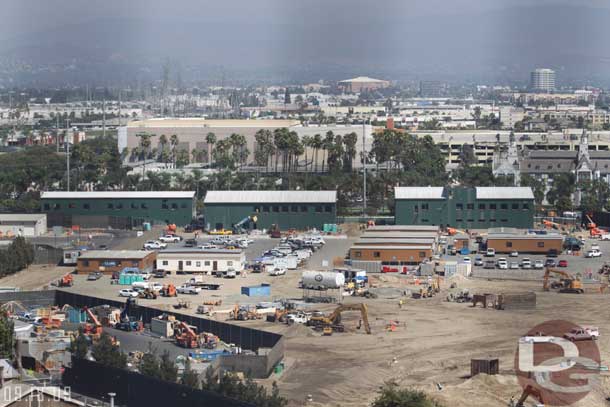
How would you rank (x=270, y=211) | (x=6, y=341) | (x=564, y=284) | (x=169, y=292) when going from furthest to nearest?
1. (x=270, y=211)
2. (x=564, y=284)
3. (x=169, y=292)
4. (x=6, y=341)

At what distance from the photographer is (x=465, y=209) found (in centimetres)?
2292

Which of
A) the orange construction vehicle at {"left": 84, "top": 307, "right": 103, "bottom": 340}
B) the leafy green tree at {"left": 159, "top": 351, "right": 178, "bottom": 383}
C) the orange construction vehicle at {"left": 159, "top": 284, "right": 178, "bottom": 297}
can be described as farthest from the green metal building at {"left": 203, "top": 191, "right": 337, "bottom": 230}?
the leafy green tree at {"left": 159, "top": 351, "right": 178, "bottom": 383}

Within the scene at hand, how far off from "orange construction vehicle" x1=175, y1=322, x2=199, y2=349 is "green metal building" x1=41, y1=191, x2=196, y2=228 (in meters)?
9.57

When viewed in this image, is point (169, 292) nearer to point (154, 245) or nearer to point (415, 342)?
point (154, 245)

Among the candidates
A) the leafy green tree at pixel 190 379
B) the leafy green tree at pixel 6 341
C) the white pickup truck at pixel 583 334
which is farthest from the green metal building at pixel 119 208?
the leafy green tree at pixel 190 379

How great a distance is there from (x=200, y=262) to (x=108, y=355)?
7068 mm

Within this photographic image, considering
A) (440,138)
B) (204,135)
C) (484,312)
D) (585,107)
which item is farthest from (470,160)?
(585,107)

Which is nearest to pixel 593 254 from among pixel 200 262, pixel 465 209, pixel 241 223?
pixel 465 209

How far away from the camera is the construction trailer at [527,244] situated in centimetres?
2045

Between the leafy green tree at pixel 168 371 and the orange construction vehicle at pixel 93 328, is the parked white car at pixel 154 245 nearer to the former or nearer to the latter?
the orange construction vehicle at pixel 93 328

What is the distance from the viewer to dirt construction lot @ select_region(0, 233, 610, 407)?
1186 centimetres

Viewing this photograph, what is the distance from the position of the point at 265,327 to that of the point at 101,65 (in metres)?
104

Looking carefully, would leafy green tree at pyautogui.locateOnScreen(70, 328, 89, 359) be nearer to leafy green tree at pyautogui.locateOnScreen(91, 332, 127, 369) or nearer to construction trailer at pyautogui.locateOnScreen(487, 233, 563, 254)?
leafy green tree at pyautogui.locateOnScreen(91, 332, 127, 369)

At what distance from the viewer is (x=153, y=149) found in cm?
3478
